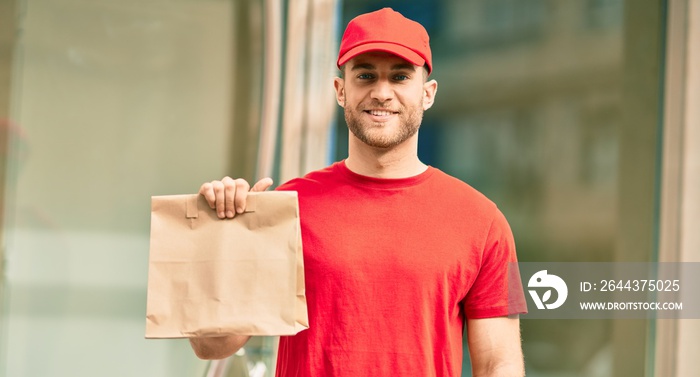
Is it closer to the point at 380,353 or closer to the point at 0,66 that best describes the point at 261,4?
the point at 0,66

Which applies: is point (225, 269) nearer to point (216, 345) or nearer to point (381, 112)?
point (216, 345)

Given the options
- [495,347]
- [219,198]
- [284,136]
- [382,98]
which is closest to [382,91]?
[382,98]

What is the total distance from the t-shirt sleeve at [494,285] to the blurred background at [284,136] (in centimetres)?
144

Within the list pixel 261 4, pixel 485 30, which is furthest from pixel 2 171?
pixel 485 30

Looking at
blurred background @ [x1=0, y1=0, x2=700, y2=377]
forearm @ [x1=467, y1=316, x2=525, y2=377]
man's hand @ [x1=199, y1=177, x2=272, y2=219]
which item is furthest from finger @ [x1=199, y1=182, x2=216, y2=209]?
blurred background @ [x1=0, y1=0, x2=700, y2=377]

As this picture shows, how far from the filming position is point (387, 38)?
1.70 metres

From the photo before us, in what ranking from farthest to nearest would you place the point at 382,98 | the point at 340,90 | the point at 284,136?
the point at 284,136 → the point at 340,90 → the point at 382,98

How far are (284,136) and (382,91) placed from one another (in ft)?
5.14

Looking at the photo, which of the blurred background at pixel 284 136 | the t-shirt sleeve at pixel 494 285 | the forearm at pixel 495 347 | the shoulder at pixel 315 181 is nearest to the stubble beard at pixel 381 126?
the shoulder at pixel 315 181

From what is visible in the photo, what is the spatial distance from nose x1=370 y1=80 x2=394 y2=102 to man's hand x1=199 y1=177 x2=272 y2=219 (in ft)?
0.95

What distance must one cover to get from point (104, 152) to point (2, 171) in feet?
1.09

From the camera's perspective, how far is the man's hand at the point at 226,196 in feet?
5.19

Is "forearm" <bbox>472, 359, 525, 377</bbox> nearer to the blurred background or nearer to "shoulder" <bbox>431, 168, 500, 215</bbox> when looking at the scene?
"shoulder" <bbox>431, 168, 500, 215</bbox>

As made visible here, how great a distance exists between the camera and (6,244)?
3033 millimetres
